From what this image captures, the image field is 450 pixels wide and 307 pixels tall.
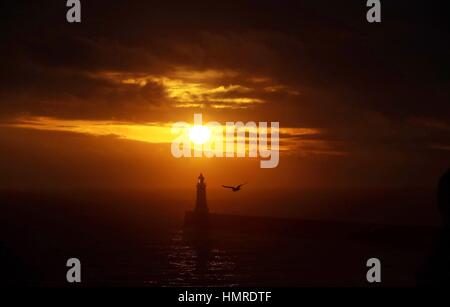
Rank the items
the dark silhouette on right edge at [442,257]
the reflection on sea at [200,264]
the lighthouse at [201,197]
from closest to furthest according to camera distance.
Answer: the dark silhouette on right edge at [442,257] → the reflection on sea at [200,264] → the lighthouse at [201,197]

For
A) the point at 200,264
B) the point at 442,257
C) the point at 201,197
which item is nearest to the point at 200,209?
the point at 201,197

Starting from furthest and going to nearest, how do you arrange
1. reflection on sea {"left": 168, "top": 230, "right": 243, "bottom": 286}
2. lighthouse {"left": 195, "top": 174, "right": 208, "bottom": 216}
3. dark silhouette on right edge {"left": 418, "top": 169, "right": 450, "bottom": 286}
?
lighthouse {"left": 195, "top": 174, "right": 208, "bottom": 216} → reflection on sea {"left": 168, "top": 230, "right": 243, "bottom": 286} → dark silhouette on right edge {"left": 418, "top": 169, "right": 450, "bottom": 286}

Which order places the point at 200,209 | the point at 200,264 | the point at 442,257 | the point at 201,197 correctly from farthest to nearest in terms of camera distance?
the point at 200,209 < the point at 201,197 < the point at 200,264 < the point at 442,257

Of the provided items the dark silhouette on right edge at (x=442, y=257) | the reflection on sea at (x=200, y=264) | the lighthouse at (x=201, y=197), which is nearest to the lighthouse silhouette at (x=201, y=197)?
the lighthouse at (x=201, y=197)

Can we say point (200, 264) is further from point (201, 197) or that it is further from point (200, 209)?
point (200, 209)

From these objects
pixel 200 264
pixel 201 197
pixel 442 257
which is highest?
pixel 201 197

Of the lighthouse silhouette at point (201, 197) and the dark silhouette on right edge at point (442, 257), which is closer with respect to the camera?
the dark silhouette on right edge at point (442, 257)

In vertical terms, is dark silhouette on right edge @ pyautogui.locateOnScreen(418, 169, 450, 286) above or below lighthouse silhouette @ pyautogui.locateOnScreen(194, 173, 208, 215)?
below

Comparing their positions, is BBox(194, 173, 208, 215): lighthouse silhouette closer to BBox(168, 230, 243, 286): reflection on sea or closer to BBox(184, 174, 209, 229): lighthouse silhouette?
BBox(184, 174, 209, 229): lighthouse silhouette

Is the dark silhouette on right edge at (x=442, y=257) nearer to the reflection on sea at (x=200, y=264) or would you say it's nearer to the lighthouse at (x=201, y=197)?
the reflection on sea at (x=200, y=264)

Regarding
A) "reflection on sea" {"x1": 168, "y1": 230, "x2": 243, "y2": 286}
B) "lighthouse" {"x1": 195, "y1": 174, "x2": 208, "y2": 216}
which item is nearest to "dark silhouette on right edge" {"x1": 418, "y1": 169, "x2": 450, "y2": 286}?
"reflection on sea" {"x1": 168, "y1": 230, "x2": 243, "y2": 286}
